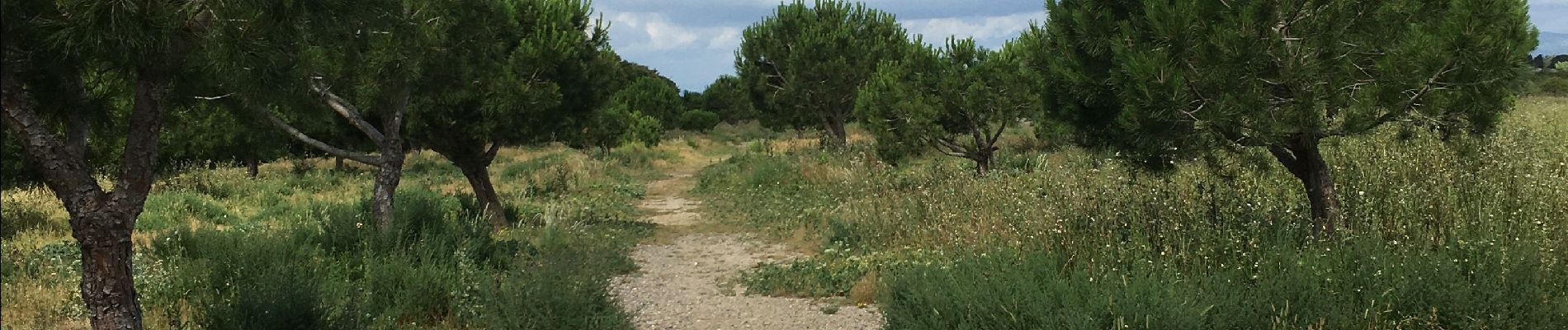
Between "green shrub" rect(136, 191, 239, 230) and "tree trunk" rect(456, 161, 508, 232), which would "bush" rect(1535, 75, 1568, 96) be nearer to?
"tree trunk" rect(456, 161, 508, 232)

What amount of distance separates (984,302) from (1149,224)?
2.39m

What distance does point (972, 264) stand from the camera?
19.6 ft

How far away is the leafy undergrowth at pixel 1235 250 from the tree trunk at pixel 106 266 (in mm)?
3755

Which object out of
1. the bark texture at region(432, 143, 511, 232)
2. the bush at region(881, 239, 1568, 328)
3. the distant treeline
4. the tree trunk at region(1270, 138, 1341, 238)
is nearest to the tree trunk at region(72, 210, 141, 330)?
the bush at region(881, 239, 1568, 328)

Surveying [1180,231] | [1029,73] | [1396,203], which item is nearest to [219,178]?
[1029,73]

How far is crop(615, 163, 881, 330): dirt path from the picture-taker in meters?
6.53

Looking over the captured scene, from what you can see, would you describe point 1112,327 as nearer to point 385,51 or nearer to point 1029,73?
point 1029,73

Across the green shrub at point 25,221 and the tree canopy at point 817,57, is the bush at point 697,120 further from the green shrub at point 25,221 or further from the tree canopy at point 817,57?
the green shrub at point 25,221

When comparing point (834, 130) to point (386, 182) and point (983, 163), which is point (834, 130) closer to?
point (983, 163)

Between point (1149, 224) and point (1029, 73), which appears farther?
point (1029, 73)

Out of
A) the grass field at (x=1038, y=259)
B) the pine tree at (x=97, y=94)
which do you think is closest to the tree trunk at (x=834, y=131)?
the grass field at (x=1038, y=259)

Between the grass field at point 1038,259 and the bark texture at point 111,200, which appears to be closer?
the bark texture at point 111,200

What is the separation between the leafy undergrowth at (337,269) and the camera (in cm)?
530

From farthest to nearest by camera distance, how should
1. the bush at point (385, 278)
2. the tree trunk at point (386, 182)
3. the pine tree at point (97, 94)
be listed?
the tree trunk at point (386, 182) < the bush at point (385, 278) < the pine tree at point (97, 94)
